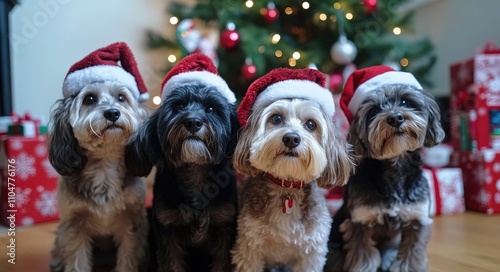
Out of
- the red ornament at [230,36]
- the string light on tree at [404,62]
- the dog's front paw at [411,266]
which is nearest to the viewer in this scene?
the dog's front paw at [411,266]

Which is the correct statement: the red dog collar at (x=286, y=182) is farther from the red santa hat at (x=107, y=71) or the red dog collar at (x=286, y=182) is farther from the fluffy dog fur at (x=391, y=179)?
the red santa hat at (x=107, y=71)

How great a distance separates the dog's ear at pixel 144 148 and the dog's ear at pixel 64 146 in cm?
19

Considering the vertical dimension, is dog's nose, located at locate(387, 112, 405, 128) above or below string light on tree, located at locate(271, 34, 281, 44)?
below

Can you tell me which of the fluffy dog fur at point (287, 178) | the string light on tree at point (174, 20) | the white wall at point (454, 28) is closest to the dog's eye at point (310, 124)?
the fluffy dog fur at point (287, 178)

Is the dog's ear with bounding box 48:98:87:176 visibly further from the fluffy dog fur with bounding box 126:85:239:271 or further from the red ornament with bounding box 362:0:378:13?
the red ornament with bounding box 362:0:378:13

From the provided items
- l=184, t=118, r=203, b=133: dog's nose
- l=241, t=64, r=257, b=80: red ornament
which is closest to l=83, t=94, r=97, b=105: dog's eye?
l=184, t=118, r=203, b=133: dog's nose

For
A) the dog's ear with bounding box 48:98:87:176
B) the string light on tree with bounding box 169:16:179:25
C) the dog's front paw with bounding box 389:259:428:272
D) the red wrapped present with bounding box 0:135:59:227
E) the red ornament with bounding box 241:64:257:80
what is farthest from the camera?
the string light on tree with bounding box 169:16:179:25

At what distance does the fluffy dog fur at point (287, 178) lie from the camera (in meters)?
1.36

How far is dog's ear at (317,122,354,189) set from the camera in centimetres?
143

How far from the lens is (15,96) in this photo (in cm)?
336

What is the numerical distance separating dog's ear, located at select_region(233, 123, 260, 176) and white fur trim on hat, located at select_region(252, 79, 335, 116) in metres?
0.11

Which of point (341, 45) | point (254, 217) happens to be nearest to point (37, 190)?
point (254, 217)

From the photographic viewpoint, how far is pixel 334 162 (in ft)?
4.71

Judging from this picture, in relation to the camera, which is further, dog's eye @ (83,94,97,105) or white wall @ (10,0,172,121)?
white wall @ (10,0,172,121)
